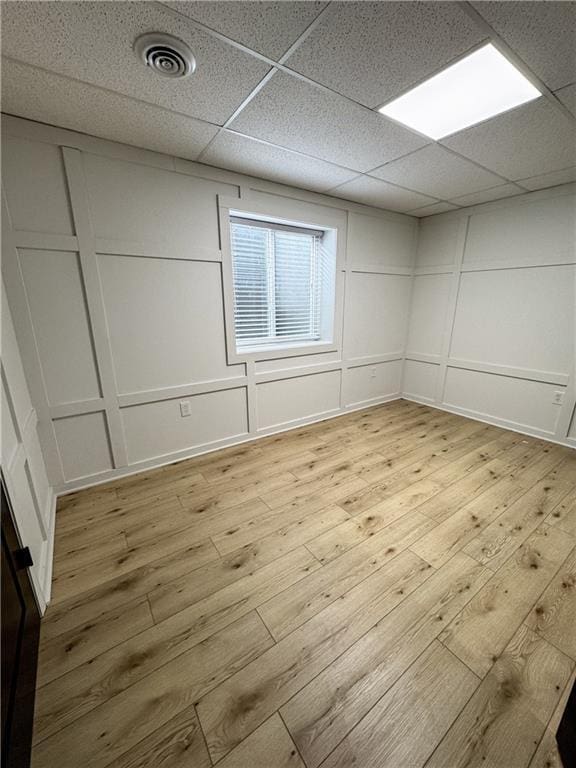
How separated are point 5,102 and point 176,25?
117 cm

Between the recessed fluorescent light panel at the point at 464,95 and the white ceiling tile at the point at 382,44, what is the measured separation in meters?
0.12

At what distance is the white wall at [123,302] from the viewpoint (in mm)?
1848

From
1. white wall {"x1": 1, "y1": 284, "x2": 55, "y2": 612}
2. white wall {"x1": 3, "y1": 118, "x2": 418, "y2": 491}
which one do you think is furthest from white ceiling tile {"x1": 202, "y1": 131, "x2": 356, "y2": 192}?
white wall {"x1": 1, "y1": 284, "x2": 55, "y2": 612}

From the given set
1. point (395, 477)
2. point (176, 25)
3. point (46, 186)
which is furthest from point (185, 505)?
point (176, 25)

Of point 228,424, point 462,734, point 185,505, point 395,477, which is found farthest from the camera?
point 228,424

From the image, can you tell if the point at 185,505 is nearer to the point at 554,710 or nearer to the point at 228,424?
the point at 228,424

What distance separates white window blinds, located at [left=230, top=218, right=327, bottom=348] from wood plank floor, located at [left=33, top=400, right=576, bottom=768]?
159cm

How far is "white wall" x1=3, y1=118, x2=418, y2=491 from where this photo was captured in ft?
6.06

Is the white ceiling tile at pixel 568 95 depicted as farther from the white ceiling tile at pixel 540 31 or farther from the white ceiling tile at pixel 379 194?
the white ceiling tile at pixel 379 194

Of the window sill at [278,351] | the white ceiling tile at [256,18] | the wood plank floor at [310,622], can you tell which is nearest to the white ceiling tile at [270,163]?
the white ceiling tile at [256,18]

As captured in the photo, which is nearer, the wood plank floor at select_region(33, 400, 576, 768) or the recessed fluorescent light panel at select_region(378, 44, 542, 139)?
the wood plank floor at select_region(33, 400, 576, 768)

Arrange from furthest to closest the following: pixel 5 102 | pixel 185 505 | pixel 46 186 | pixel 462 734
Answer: pixel 185 505
pixel 46 186
pixel 5 102
pixel 462 734

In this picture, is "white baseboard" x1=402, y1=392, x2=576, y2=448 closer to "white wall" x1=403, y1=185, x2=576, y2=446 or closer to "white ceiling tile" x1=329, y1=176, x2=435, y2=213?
"white wall" x1=403, y1=185, x2=576, y2=446

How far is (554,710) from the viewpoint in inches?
41.0
